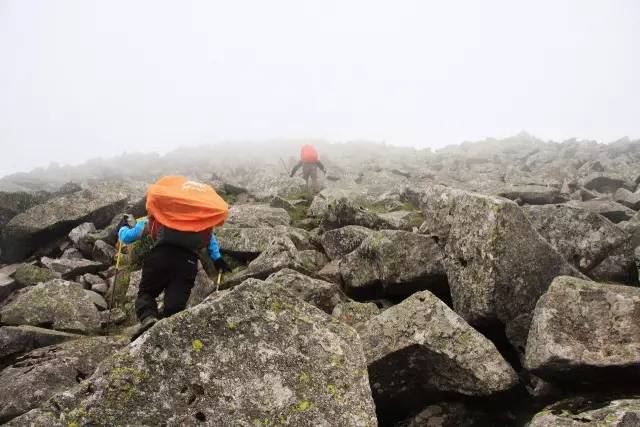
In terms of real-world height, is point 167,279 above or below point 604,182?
above

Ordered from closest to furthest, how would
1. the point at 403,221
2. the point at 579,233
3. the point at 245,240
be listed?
the point at 579,233 < the point at 245,240 < the point at 403,221

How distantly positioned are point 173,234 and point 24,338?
3.56m

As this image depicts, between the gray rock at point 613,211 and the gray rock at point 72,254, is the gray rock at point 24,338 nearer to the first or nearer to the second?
the gray rock at point 72,254

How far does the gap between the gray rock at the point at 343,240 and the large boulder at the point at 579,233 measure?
4438mm

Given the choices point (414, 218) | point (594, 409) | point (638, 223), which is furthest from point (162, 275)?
point (638, 223)

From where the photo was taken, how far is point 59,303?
10.2 meters

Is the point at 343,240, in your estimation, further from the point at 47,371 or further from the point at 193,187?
the point at 47,371

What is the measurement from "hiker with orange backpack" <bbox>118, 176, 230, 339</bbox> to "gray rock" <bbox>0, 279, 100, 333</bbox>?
2.02m

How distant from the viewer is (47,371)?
7711 millimetres

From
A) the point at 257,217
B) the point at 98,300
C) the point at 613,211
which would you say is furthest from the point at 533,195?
the point at 98,300

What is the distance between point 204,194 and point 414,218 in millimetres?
8495

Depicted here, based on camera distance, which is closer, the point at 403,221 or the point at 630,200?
the point at 403,221

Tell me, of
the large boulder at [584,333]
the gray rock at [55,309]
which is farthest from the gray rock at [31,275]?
the large boulder at [584,333]

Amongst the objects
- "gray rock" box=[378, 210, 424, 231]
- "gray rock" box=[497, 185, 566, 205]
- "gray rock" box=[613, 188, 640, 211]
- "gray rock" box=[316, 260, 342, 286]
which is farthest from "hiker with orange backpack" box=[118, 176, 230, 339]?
"gray rock" box=[613, 188, 640, 211]
